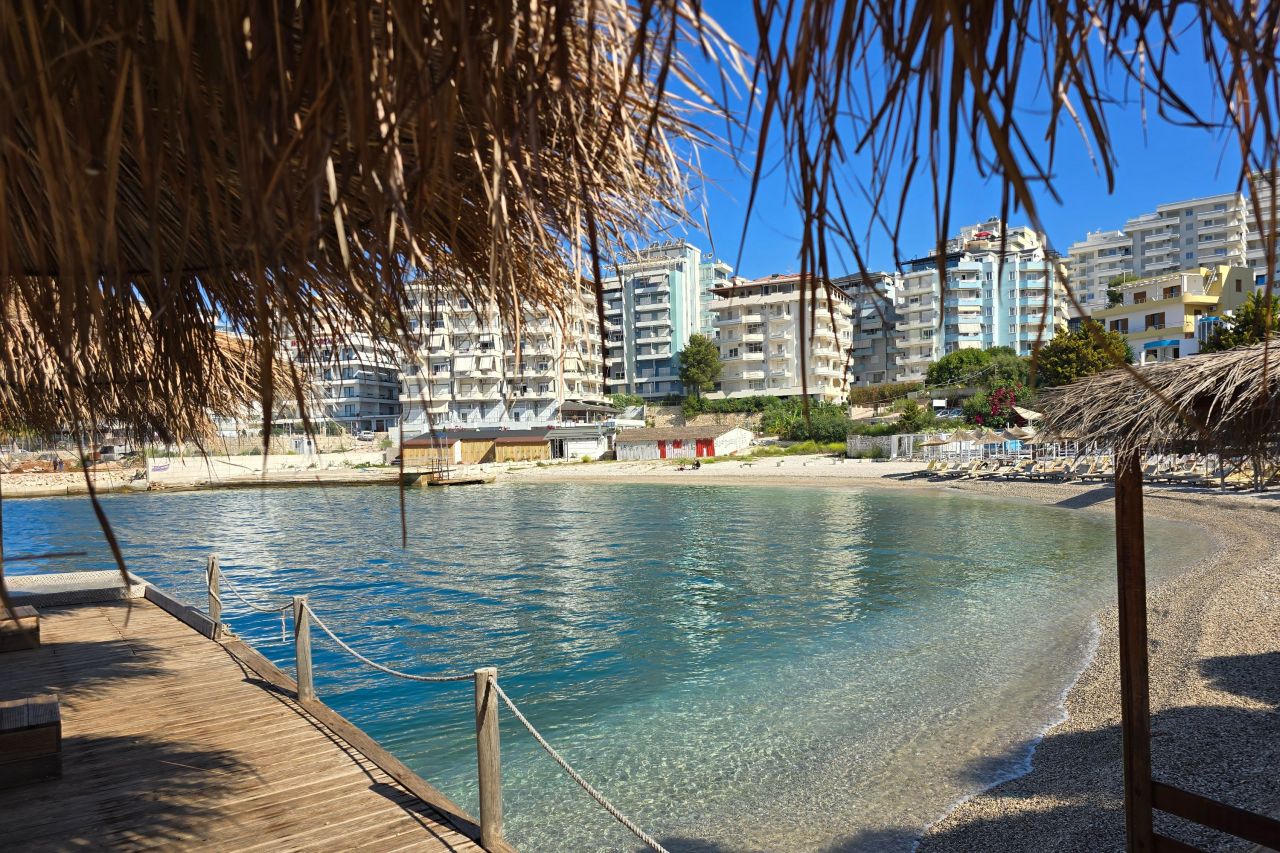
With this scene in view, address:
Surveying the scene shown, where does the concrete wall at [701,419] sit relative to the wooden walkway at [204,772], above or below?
above

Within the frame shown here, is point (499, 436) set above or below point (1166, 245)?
below

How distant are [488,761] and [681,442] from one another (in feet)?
192

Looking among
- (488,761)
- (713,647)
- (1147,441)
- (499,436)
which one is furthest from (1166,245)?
(488,761)

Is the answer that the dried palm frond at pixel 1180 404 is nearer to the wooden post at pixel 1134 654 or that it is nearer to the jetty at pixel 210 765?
the wooden post at pixel 1134 654

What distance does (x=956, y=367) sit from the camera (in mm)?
69750

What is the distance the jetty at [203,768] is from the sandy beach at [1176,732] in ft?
12.2

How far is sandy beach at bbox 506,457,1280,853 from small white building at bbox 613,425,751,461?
1837 inches

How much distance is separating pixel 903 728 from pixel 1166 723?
234cm

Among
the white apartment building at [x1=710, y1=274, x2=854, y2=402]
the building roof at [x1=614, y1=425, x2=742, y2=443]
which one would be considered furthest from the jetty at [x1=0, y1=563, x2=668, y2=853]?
the white apartment building at [x1=710, y1=274, x2=854, y2=402]

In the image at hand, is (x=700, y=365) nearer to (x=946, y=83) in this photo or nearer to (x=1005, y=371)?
(x=1005, y=371)

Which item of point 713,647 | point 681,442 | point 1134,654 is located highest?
point 681,442

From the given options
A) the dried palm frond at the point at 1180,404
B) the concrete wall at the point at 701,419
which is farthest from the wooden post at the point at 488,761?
the concrete wall at the point at 701,419

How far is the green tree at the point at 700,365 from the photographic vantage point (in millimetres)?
77500

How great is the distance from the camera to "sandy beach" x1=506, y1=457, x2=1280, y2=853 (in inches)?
224
